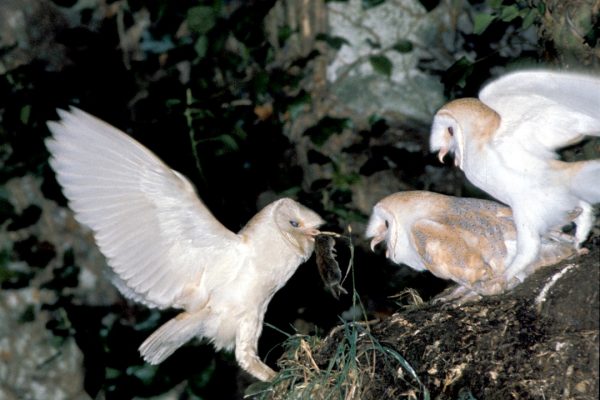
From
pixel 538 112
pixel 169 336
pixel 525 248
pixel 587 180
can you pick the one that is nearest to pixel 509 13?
pixel 538 112

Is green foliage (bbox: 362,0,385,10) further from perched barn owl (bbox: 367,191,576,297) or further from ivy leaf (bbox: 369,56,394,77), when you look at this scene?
perched barn owl (bbox: 367,191,576,297)

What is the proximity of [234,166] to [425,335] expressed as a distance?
1.60 m

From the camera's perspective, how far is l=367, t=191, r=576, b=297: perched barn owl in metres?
2.36

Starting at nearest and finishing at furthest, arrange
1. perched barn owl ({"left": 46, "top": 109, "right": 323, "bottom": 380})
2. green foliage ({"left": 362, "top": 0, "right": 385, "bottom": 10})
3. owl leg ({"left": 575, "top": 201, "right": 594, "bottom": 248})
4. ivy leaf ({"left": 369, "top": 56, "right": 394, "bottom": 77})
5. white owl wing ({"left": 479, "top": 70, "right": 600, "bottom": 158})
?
1. white owl wing ({"left": 479, "top": 70, "right": 600, "bottom": 158})
2. owl leg ({"left": 575, "top": 201, "right": 594, "bottom": 248})
3. perched barn owl ({"left": 46, "top": 109, "right": 323, "bottom": 380})
4. green foliage ({"left": 362, "top": 0, "right": 385, "bottom": 10})
5. ivy leaf ({"left": 369, "top": 56, "right": 394, "bottom": 77})

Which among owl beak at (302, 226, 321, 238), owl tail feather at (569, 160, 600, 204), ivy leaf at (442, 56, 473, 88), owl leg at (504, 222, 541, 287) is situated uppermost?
ivy leaf at (442, 56, 473, 88)

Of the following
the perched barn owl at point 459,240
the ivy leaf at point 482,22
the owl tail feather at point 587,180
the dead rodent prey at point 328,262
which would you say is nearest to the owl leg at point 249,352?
the dead rodent prey at point 328,262

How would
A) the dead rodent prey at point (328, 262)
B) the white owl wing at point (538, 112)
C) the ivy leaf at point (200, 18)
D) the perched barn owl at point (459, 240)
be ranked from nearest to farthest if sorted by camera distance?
the white owl wing at point (538, 112)
the perched barn owl at point (459, 240)
the dead rodent prey at point (328, 262)
the ivy leaf at point (200, 18)

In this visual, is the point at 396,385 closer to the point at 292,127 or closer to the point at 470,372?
the point at 470,372

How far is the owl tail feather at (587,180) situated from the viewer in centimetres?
215

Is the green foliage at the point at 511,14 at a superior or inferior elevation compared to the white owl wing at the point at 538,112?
superior

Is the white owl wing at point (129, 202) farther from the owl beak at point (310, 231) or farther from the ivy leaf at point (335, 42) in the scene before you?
the ivy leaf at point (335, 42)

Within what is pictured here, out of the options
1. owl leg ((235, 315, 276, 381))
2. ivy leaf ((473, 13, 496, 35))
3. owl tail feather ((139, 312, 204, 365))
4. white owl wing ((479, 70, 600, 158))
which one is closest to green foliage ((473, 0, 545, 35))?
ivy leaf ((473, 13, 496, 35))

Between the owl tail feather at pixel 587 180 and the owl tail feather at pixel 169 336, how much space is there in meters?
1.25

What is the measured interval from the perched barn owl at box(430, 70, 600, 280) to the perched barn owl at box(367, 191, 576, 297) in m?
0.09
